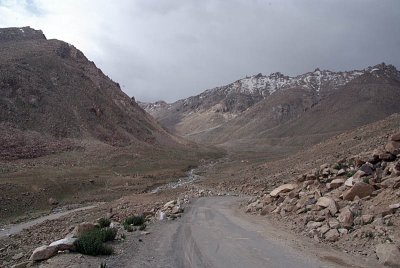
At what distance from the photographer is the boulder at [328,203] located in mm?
16620

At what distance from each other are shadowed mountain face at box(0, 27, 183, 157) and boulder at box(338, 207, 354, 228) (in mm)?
57298

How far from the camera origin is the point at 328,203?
57.1 feet

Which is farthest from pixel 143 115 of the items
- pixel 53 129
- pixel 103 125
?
pixel 53 129

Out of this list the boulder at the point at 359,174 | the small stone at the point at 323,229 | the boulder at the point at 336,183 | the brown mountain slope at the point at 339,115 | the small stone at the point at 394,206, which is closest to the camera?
the small stone at the point at 394,206

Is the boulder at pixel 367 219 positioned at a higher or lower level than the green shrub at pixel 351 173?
lower

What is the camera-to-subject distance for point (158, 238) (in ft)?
54.4

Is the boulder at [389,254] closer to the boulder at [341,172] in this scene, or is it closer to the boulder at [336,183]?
the boulder at [336,183]

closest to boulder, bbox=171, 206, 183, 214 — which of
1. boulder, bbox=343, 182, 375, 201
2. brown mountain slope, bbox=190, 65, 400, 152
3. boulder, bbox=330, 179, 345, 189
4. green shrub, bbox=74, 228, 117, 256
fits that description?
boulder, bbox=330, 179, 345, 189

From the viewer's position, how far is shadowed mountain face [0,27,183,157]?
249 feet

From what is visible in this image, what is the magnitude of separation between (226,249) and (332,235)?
12.5 feet

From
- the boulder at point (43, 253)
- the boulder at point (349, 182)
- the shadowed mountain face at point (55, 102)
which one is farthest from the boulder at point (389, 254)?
the shadowed mountain face at point (55, 102)

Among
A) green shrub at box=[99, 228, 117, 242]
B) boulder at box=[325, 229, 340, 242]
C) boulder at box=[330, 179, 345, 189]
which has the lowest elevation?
boulder at box=[325, 229, 340, 242]

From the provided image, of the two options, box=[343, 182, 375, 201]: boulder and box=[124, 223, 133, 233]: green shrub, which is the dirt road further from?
box=[343, 182, 375, 201]: boulder

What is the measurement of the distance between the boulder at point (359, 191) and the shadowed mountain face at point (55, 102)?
56.5 metres
